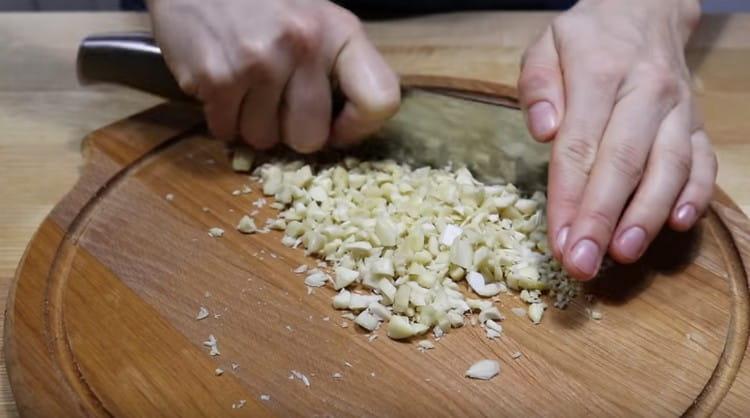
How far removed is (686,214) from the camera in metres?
0.85

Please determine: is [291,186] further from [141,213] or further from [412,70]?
[412,70]

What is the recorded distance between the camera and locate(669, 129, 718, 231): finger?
2.80 feet

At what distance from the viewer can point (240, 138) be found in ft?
3.56

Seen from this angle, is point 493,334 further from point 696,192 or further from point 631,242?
point 696,192

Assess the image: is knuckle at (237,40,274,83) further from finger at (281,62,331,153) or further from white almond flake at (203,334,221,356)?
white almond flake at (203,334,221,356)

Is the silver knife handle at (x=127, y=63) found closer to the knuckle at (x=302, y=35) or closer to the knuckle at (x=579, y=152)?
the knuckle at (x=302, y=35)

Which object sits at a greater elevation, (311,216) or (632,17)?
(632,17)

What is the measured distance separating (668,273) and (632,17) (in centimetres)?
34

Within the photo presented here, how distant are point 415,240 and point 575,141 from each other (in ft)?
0.69

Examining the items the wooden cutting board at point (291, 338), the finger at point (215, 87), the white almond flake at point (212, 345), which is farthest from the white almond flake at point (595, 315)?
the finger at point (215, 87)

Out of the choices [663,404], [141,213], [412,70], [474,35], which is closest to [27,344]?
[141,213]

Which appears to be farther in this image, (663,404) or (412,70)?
(412,70)

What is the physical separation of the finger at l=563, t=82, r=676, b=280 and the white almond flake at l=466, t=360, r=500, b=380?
12cm

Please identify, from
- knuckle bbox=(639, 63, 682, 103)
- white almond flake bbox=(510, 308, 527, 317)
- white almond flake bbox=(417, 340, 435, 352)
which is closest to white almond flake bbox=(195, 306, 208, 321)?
white almond flake bbox=(417, 340, 435, 352)
